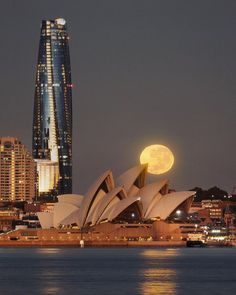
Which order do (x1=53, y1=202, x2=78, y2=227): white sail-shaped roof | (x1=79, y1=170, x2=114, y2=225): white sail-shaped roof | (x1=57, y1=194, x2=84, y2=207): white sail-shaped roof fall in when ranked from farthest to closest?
(x1=53, y1=202, x2=78, y2=227): white sail-shaped roof → (x1=57, y1=194, x2=84, y2=207): white sail-shaped roof → (x1=79, y1=170, x2=114, y2=225): white sail-shaped roof

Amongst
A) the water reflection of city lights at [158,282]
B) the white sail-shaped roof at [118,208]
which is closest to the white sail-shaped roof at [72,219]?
the white sail-shaped roof at [118,208]

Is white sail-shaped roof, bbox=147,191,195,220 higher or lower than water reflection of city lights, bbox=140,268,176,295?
higher

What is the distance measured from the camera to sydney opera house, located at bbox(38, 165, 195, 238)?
15662 centimetres

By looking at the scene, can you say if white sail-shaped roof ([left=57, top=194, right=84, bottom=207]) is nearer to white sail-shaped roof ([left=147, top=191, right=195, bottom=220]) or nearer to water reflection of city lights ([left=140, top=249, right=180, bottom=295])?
white sail-shaped roof ([left=147, top=191, right=195, bottom=220])

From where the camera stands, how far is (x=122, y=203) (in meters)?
159

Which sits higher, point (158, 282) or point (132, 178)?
point (132, 178)

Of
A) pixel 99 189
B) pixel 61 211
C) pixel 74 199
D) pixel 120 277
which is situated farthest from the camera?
pixel 61 211

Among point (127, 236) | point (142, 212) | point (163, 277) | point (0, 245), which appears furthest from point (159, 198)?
point (163, 277)

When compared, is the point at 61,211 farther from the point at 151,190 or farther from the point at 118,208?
the point at 151,190

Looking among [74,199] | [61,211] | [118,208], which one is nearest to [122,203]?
[118,208]

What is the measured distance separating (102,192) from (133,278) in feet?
233

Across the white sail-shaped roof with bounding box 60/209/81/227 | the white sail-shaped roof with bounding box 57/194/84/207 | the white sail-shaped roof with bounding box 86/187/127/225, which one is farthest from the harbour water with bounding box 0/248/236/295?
the white sail-shaped roof with bounding box 57/194/84/207

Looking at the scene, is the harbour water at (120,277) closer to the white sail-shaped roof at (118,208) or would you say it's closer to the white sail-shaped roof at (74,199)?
the white sail-shaped roof at (118,208)

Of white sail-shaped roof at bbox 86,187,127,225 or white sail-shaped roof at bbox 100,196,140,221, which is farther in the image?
white sail-shaped roof at bbox 100,196,140,221
